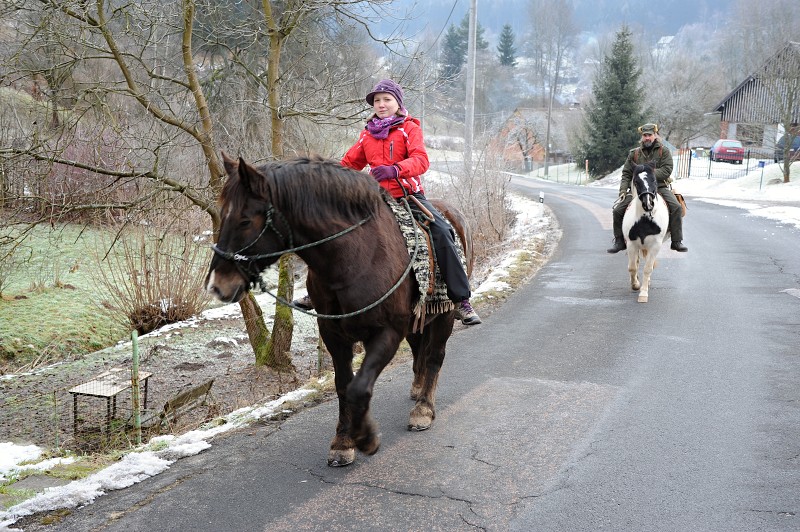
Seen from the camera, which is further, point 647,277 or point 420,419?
point 647,277

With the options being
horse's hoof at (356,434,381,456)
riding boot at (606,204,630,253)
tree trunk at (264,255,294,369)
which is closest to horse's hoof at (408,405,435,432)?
horse's hoof at (356,434,381,456)

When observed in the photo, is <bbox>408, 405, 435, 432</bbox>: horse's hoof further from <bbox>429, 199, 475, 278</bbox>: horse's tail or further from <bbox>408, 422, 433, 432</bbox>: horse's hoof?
<bbox>429, 199, 475, 278</bbox>: horse's tail

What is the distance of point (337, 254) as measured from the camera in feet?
14.5

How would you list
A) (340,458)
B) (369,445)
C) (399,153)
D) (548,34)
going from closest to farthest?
(369,445), (340,458), (399,153), (548,34)

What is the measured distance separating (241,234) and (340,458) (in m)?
1.81

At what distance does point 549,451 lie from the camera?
5.06 meters

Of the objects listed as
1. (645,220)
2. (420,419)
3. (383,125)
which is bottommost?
(420,419)

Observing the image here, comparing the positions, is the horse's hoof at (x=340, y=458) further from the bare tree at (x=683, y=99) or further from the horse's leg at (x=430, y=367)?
the bare tree at (x=683, y=99)

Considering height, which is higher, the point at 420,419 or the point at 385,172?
the point at 385,172

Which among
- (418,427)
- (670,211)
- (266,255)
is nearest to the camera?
(266,255)

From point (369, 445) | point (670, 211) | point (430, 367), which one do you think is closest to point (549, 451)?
point (430, 367)

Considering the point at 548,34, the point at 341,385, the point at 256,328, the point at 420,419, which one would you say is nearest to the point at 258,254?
the point at 341,385

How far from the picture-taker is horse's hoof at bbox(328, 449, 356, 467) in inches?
190

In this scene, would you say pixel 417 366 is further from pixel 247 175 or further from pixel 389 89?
pixel 247 175
